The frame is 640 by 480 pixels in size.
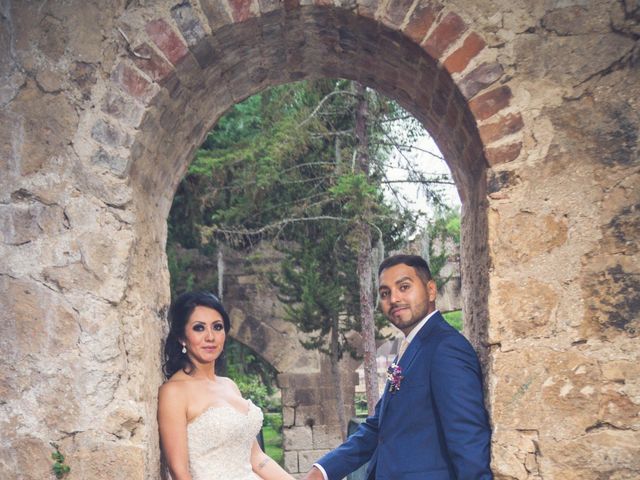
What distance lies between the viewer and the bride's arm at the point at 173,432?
2.55 m

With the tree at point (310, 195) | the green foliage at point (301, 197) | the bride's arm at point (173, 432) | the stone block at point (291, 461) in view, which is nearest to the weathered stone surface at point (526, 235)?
the bride's arm at point (173, 432)

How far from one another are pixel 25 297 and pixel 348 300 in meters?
7.85

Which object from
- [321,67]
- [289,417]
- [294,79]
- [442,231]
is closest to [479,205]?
[321,67]

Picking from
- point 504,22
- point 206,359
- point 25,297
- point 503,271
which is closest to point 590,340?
point 503,271

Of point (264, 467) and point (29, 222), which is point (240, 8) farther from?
point (264, 467)

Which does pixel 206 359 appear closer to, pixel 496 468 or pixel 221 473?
pixel 221 473

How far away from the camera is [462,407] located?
7.30 ft

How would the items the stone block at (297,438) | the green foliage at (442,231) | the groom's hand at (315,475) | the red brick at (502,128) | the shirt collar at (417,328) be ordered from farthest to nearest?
the stone block at (297,438) → the green foliage at (442,231) → the groom's hand at (315,475) → the shirt collar at (417,328) → the red brick at (502,128)

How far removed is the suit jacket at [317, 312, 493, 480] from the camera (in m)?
2.18

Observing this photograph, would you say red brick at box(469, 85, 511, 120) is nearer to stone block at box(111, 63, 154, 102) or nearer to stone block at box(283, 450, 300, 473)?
stone block at box(111, 63, 154, 102)

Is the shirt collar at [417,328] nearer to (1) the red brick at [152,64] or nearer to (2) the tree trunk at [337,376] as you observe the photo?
(1) the red brick at [152,64]

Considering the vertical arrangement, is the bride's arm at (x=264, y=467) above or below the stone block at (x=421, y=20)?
below

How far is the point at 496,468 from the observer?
2119 millimetres

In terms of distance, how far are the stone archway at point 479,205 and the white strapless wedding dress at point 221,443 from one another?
1.35 ft
